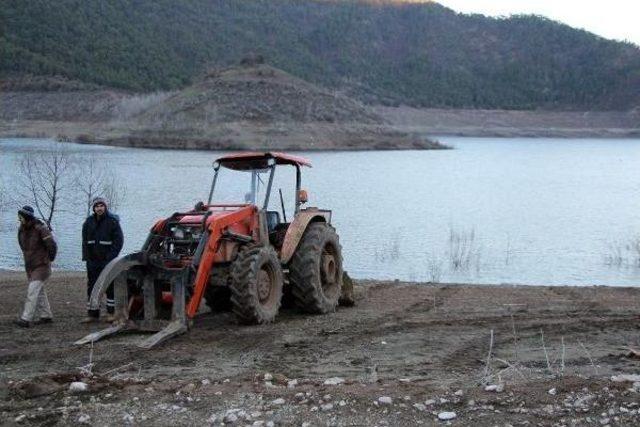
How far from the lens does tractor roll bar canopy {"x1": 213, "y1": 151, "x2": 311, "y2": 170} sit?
10641 millimetres

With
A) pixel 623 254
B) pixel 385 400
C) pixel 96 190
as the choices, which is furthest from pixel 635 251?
pixel 385 400

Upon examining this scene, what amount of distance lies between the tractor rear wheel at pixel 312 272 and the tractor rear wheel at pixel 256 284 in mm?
502

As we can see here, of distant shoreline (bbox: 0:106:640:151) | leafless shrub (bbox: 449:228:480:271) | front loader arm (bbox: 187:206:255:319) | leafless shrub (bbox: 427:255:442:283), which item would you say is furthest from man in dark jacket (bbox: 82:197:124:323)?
distant shoreline (bbox: 0:106:640:151)

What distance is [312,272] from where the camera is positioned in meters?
10.5

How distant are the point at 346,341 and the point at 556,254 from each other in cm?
1517

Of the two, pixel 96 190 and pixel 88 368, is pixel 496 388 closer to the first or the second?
pixel 88 368

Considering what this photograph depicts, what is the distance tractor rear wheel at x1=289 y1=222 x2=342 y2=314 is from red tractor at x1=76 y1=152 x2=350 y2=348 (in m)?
0.01

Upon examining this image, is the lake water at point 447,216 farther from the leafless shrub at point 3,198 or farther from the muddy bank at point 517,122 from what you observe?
the muddy bank at point 517,122

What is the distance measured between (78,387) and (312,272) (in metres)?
4.29

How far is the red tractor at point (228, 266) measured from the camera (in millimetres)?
8984

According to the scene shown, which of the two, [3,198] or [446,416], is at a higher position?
[446,416]

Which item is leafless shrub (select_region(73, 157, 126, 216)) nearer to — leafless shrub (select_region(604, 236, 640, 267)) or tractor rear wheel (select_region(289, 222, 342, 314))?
tractor rear wheel (select_region(289, 222, 342, 314))

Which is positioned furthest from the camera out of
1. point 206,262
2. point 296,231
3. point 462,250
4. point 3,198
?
point 3,198

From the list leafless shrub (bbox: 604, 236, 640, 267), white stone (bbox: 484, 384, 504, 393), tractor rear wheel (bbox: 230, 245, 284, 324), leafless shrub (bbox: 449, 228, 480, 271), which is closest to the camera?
white stone (bbox: 484, 384, 504, 393)
